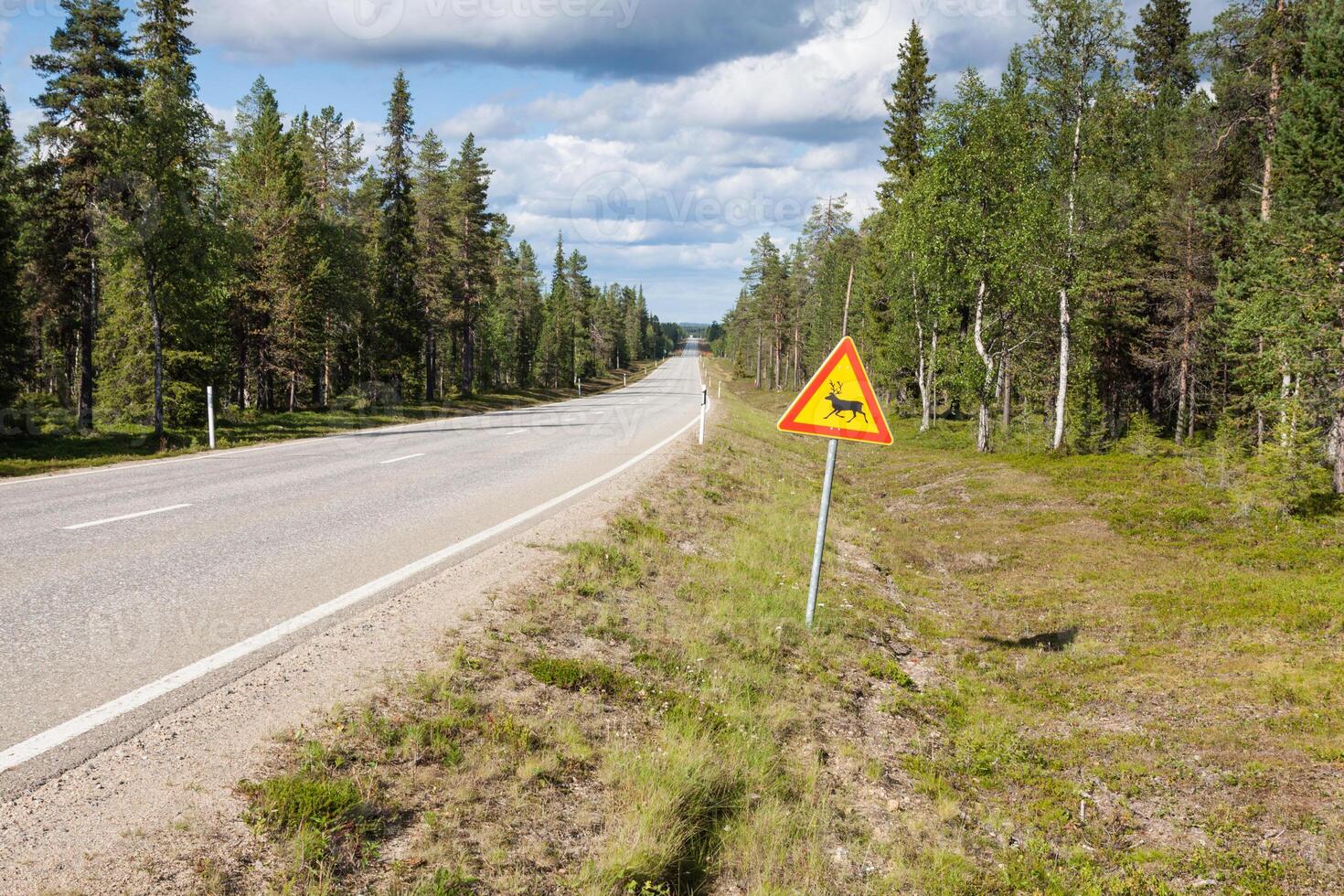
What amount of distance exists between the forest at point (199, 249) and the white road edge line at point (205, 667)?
714 inches

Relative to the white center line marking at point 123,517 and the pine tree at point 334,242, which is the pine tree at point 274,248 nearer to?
the pine tree at point 334,242

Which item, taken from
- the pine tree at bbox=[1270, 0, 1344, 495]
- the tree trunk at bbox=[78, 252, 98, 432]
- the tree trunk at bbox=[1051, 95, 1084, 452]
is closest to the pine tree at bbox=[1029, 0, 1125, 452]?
the tree trunk at bbox=[1051, 95, 1084, 452]

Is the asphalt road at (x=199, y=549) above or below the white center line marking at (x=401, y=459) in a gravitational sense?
below

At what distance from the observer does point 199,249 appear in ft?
70.6

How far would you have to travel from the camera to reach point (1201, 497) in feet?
50.4

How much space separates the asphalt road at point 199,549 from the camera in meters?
4.23

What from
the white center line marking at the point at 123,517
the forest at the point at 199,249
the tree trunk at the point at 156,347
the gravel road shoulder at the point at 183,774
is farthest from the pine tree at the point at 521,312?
the gravel road shoulder at the point at 183,774

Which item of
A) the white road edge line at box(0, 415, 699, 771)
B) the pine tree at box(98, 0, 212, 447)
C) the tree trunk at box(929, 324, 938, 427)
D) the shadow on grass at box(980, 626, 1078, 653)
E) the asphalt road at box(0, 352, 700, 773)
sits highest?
the pine tree at box(98, 0, 212, 447)

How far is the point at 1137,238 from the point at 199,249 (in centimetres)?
3206

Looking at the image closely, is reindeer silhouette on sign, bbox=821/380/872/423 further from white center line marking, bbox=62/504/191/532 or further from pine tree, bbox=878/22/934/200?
pine tree, bbox=878/22/934/200

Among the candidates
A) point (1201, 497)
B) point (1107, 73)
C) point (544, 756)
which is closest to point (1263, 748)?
point (544, 756)

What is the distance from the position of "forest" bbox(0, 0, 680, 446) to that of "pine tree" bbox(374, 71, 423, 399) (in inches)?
3.9

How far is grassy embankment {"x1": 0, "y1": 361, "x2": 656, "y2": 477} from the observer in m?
15.9

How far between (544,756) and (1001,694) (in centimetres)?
526
